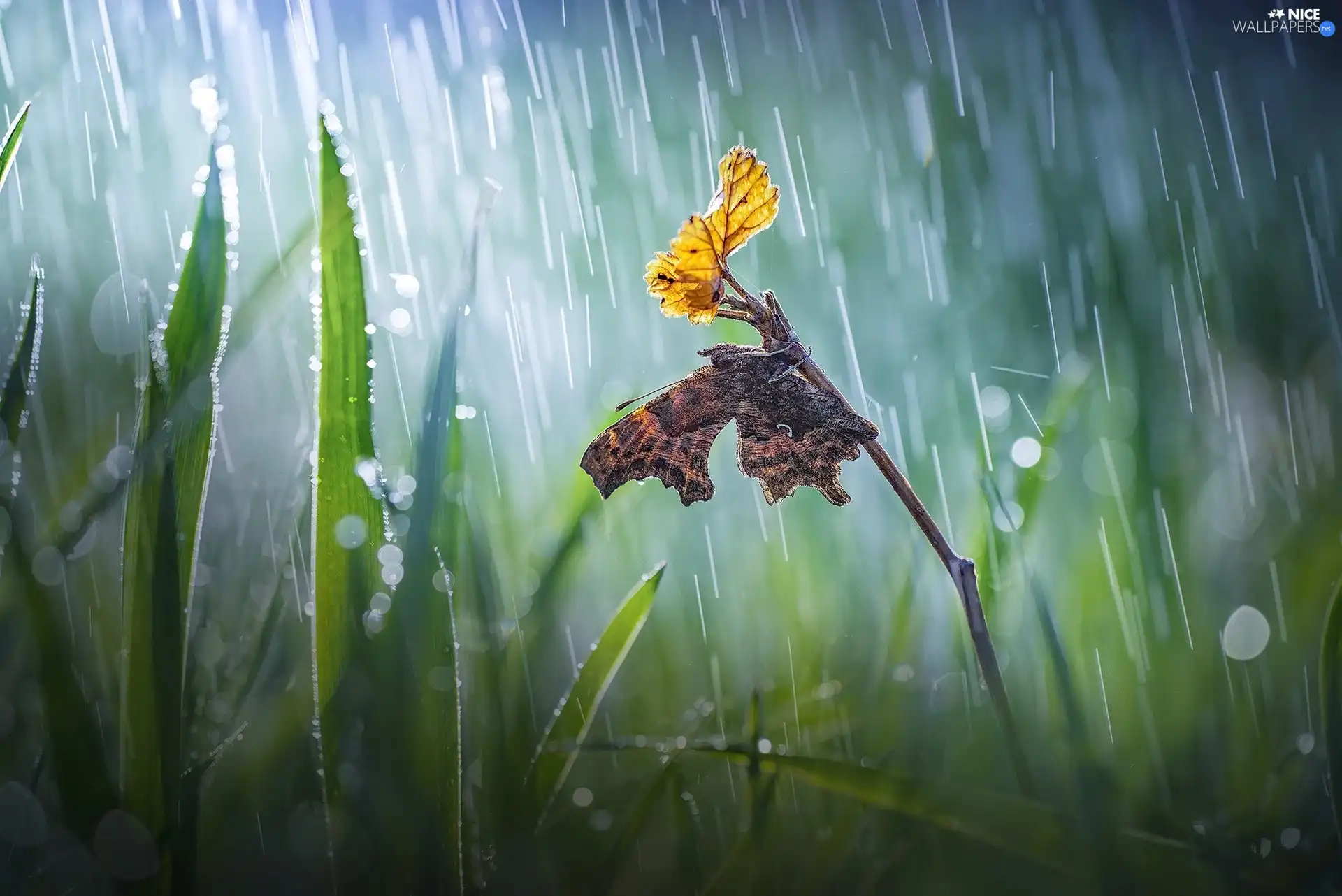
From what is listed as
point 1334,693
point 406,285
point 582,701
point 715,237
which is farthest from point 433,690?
point 1334,693

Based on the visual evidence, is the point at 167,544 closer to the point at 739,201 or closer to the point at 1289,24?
the point at 739,201

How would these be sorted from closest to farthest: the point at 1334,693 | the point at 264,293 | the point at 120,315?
the point at 1334,693 → the point at 264,293 → the point at 120,315

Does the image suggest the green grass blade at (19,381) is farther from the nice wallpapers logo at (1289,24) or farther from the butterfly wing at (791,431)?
the nice wallpapers logo at (1289,24)

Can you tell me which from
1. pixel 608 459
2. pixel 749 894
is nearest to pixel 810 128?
pixel 608 459

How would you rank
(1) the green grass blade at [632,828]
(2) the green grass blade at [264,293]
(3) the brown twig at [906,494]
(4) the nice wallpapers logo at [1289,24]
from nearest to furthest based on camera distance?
(3) the brown twig at [906,494] < (1) the green grass blade at [632,828] < (2) the green grass blade at [264,293] < (4) the nice wallpapers logo at [1289,24]

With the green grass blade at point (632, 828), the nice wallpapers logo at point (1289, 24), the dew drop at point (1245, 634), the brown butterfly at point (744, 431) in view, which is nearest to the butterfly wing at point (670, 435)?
the brown butterfly at point (744, 431)

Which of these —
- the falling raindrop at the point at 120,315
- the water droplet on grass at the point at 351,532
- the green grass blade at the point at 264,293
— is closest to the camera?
the water droplet on grass at the point at 351,532

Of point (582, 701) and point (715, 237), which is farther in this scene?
point (582, 701)

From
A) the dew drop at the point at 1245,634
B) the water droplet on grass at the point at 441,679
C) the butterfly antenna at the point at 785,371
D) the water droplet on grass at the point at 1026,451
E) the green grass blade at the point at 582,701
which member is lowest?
the dew drop at the point at 1245,634
